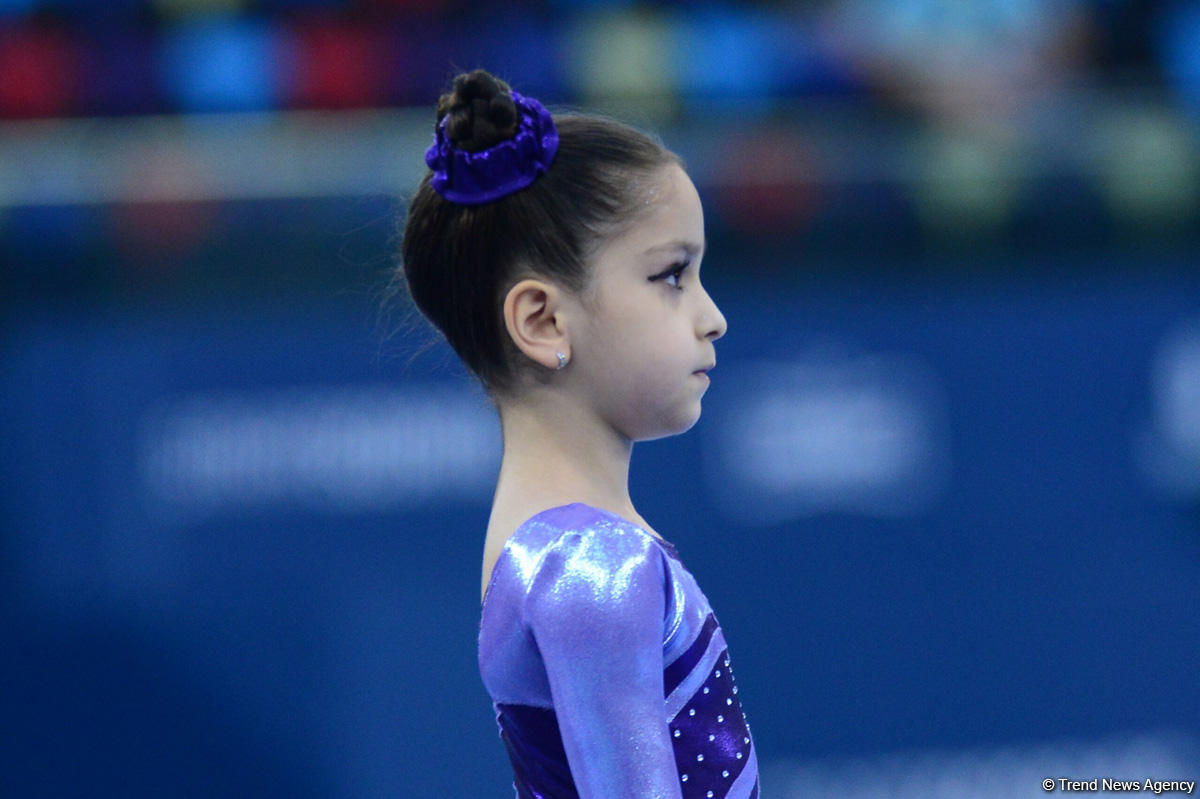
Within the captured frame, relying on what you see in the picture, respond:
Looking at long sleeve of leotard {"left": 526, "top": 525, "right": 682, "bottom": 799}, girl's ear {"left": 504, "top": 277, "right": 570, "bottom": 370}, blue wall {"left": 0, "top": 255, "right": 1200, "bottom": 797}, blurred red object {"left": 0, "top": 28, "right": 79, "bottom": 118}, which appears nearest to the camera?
long sleeve of leotard {"left": 526, "top": 525, "right": 682, "bottom": 799}

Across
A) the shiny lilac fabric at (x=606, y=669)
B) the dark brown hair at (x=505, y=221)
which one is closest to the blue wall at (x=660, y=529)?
the dark brown hair at (x=505, y=221)

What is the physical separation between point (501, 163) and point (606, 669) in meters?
0.44

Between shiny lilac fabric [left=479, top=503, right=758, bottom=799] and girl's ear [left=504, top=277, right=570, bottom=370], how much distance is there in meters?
0.14

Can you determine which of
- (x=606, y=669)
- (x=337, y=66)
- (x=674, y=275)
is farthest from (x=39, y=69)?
(x=606, y=669)

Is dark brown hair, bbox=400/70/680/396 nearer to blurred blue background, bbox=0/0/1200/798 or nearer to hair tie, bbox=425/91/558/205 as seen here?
hair tie, bbox=425/91/558/205

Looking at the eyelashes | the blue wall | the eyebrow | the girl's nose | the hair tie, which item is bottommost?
the blue wall

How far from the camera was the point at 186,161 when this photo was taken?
11.6ft

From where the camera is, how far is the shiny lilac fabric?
1046mm

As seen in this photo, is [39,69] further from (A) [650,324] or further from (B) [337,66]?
(A) [650,324]

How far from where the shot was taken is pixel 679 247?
1200mm

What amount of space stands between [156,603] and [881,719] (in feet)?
5.98

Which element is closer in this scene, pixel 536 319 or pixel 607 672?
pixel 607 672

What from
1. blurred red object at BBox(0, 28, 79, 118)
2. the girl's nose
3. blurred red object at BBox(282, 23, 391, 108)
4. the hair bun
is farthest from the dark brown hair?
blurred red object at BBox(0, 28, 79, 118)

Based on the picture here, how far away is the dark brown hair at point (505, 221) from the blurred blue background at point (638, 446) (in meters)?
2.10
